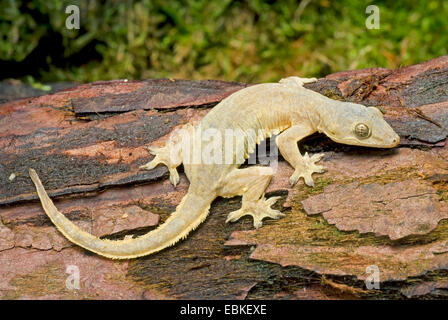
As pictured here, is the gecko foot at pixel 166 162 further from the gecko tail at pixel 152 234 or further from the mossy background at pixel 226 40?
the mossy background at pixel 226 40

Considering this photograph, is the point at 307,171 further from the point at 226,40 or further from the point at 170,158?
the point at 226,40

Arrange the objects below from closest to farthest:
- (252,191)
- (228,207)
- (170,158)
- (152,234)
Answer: (152,234) → (252,191) → (228,207) → (170,158)

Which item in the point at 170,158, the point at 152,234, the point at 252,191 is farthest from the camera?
the point at 170,158

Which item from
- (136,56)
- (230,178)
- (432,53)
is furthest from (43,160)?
(432,53)

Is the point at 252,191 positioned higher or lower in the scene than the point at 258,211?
higher

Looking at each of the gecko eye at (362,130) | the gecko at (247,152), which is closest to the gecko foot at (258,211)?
the gecko at (247,152)

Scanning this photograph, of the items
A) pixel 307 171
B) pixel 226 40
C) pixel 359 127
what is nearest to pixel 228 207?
pixel 307 171

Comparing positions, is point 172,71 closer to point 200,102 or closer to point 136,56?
point 136,56
